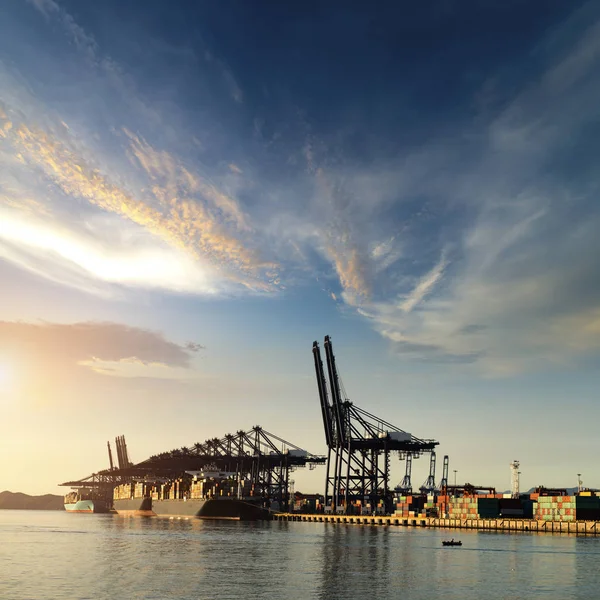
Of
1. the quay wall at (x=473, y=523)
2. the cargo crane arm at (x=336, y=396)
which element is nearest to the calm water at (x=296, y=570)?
the quay wall at (x=473, y=523)

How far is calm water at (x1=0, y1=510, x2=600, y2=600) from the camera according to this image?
2040 inches

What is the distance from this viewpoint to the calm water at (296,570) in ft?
170

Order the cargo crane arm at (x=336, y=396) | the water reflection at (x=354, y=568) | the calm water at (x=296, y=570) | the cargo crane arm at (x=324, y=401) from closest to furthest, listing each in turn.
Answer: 1. the calm water at (x=296, y=570)
2. the water reflection at (x=354, y=568)
3. the cargo crane arm at (x=336, y=396)
4. the cargo crane arm at (x=324, y=401)

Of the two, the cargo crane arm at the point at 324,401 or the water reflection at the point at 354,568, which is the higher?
the cargo crane arm at the point at 324,401

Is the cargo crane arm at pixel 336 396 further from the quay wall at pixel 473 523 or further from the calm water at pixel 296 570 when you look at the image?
the calm water at pixel 296 570

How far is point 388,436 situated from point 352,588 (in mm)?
114304

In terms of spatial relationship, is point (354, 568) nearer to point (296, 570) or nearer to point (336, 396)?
point (296, 570)

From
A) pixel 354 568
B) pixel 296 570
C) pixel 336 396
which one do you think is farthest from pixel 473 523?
pixel 296 570

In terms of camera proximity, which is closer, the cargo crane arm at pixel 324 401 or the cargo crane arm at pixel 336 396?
the cargo crane arm at pixel 336 396

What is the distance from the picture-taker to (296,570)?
64.5 m

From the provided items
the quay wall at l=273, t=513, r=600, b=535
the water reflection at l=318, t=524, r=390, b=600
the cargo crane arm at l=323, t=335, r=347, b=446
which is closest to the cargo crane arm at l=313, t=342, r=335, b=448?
the cargo crane arm at l=323, t=335, r=347, b=446

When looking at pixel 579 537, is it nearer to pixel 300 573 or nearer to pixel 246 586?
pixel 300 573

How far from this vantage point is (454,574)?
210ft

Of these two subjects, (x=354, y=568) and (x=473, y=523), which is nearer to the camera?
(x=354, y=568)
